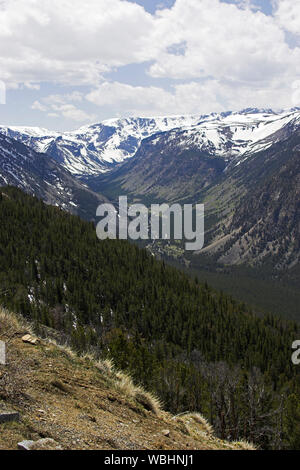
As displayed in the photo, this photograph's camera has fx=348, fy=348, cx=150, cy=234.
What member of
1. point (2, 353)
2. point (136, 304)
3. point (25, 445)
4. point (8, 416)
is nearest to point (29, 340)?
point (2, 353)

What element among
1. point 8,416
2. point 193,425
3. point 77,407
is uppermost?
point 8,416

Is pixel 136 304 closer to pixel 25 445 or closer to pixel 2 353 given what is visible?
pixel 2 353

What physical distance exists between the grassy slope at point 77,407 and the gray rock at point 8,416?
0.76ft

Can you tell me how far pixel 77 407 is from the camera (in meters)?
16.5

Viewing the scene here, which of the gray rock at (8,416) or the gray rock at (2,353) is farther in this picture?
the gray rock at (2,353)

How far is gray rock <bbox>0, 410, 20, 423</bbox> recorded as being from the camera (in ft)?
42.4

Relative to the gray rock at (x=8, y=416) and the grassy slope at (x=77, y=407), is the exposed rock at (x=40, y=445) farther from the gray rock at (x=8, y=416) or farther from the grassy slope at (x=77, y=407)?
the gray rock at (x=8, y=416)

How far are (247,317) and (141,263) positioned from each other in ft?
210

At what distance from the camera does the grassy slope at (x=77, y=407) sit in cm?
1378

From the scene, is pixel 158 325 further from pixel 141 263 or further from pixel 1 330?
pixel 1 330

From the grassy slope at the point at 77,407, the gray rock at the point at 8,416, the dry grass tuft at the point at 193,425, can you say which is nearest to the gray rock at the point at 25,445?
the grassy slope at the point at 77,407

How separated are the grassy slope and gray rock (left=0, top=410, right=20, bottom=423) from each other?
231mm

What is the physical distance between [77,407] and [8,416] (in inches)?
162
